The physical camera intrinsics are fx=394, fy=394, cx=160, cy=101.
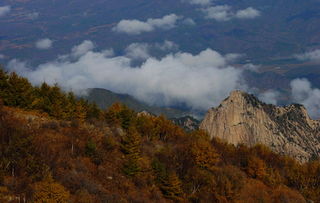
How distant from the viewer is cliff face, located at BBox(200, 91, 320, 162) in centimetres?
16475

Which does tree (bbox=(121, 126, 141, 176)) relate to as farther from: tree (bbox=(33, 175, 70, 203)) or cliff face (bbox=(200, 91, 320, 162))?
cliff face (bbox=(200, 91, 320, 162))

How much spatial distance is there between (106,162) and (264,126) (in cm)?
13710

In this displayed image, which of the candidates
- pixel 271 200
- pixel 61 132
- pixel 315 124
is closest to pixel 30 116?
pixel 61 132

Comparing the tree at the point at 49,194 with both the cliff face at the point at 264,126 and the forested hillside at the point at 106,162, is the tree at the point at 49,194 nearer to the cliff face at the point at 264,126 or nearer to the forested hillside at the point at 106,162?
the forested hillside at the point at 106,162

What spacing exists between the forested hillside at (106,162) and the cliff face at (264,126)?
98.6m

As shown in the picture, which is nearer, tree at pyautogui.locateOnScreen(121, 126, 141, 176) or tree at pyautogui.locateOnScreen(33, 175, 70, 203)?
tree at pyautogui.locateOnScreen(33, 175, 70, 203)

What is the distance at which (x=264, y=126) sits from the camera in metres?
170

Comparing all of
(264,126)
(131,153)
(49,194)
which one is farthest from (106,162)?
(264,126)

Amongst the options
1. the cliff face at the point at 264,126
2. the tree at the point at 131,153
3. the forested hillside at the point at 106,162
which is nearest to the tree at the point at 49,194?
the forested hillside at the point at 106,162

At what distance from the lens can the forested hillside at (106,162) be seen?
1216 inches

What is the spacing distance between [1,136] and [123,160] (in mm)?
14446

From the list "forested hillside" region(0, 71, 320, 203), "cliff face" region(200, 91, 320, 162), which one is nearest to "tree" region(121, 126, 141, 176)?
"forested hillside" region(0, 71, 320, 203)

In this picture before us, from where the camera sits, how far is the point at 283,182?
217 ft

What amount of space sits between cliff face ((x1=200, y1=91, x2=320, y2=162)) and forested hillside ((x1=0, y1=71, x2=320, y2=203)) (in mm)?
98567
